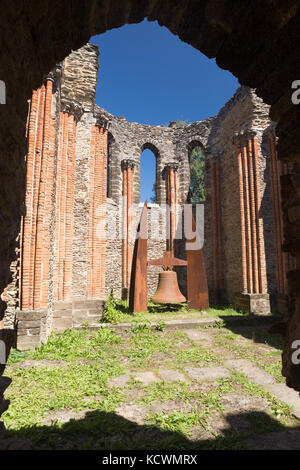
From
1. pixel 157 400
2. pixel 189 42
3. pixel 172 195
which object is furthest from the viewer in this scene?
pixel 172 195

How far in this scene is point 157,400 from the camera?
10.8 feet

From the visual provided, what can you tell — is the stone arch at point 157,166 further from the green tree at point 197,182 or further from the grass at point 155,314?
the green tree at point 197,182

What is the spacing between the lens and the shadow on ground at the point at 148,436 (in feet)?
7.82

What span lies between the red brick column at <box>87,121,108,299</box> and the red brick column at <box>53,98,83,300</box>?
851 millimetres

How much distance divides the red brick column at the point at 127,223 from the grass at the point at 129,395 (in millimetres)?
6387

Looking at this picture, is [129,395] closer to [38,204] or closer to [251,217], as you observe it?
[38,204]

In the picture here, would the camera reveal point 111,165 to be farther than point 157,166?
No

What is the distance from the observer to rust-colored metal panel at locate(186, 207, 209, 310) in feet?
30.1

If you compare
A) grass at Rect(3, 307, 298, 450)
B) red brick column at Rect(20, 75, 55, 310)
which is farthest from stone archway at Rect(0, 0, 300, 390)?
red brick column at Rect(20, 75, 55, 310)

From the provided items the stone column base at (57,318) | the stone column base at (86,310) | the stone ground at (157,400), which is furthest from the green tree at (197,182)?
the stone ground at (157,400)

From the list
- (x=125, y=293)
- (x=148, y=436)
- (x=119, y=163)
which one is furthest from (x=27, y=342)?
(x=119, y=163)

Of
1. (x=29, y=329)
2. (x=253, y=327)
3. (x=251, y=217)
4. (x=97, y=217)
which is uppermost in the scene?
(x=251, y=217)

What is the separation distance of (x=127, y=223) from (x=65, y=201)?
209 inches

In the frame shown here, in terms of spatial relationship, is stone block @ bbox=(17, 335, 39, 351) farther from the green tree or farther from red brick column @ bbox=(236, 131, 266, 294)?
the green tree
